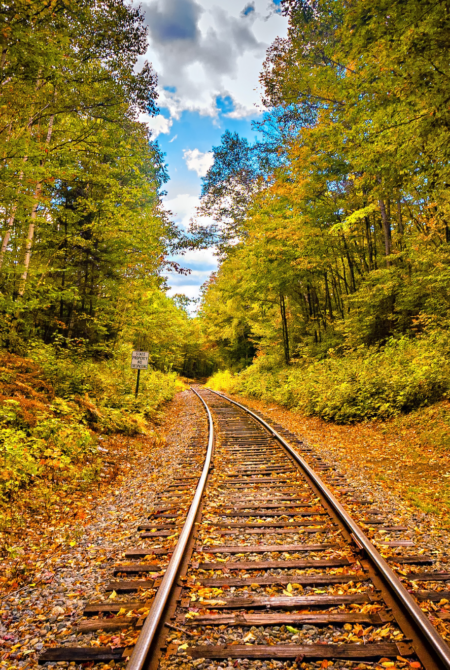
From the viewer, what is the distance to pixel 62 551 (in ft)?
13.2

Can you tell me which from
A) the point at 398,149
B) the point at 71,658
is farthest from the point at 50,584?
the point at 398,149

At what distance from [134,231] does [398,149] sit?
9.06m

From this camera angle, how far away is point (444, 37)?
17.4 feet

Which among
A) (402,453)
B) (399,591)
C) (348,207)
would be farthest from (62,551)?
(348,207)

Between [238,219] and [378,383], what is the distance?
580 inches

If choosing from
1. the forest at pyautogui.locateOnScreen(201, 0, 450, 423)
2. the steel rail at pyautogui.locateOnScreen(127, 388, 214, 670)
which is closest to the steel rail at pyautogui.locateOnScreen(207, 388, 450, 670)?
the steel rail at pyautogui.locateOnScreen(127, 388, 214, 670)

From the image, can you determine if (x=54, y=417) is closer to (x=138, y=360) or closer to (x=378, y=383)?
(x=138, y=360)

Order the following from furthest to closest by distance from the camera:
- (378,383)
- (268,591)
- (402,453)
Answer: (378,383) → (402,453) → (268,591)

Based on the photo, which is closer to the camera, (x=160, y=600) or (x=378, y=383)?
(x=160, y=600)

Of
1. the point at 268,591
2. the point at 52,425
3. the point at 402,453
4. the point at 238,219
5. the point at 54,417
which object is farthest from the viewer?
the point at 238,219

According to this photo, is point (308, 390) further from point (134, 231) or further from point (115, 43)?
point (115, 43)

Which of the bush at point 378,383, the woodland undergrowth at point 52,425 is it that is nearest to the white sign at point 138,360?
the woodland undergrowth at point 52,425

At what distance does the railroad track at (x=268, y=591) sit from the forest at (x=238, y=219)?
281cm

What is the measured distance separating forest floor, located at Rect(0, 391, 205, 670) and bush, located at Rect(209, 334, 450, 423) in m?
6.15
